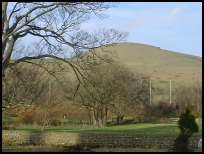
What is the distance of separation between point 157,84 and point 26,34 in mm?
53717

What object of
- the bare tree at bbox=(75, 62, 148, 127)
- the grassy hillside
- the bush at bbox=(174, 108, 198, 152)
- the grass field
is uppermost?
the grassy hillside

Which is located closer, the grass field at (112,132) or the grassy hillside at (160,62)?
the grass field at (112,132)

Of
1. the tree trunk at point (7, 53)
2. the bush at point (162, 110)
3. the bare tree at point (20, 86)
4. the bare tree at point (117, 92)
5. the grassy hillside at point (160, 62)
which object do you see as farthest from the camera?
the grassy hillside at point (160, 62)

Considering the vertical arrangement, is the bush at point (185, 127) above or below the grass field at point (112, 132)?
above

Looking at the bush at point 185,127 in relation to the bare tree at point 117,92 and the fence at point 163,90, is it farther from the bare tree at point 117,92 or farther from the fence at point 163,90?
the fence at point 163,90

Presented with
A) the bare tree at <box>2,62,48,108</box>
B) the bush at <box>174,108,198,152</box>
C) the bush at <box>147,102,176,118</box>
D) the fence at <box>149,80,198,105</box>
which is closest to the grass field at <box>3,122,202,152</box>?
the bare tree at <box>2,62,48,108</box>

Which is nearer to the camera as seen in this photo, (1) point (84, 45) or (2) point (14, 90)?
(1) point (84, 45)

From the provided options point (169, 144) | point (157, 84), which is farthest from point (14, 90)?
point (157, 84)

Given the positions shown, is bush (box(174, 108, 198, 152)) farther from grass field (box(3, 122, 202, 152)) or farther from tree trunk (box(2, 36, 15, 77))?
tree trunk (box(2, 36, 15, 77))

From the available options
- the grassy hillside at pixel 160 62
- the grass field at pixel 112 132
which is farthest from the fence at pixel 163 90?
the grass field at pixel 112 132

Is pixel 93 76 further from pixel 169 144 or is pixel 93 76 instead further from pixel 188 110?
pixel 188 110

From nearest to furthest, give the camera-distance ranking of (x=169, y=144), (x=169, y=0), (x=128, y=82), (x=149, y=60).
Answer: (x=169, y=0) < (x=169, y=144) < (x=128, y=82) < (x=149, y=60)

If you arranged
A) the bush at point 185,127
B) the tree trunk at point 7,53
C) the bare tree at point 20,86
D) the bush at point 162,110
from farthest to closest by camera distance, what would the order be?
the bush at point 162,110, the bare tree at point 20,86, the tree trunk at point 7,53, the bush at point 185,127

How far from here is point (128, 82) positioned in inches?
2270
